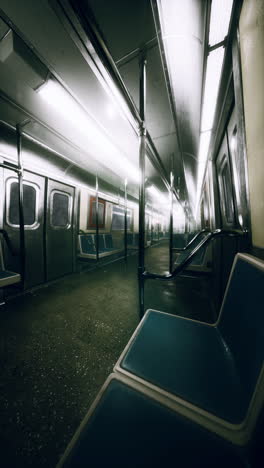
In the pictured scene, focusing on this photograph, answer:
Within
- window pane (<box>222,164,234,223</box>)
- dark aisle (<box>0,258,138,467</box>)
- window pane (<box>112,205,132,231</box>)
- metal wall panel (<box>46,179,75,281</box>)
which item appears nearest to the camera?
dark aisle (<box>0,258,138,467</box>)

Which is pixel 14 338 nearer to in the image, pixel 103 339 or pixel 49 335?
pixel 49 335

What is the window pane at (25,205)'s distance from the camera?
2863 mm

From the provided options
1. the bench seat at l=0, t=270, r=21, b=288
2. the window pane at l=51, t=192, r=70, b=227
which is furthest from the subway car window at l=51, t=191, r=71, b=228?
the bench seat at l=0, t=270, r=21, b=288

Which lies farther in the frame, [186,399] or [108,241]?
[108,241]

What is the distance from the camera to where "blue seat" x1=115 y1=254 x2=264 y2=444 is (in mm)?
531

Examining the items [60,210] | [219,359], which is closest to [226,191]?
[219,359]

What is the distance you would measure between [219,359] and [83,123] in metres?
3.16

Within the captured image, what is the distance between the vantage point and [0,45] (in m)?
1.43

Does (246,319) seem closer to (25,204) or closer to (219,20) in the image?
(219,20)

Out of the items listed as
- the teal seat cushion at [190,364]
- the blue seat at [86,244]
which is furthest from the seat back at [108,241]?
the teal seat cushion at [190,364]

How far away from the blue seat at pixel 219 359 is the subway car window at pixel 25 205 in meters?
3.09

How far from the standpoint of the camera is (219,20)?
1.16 metres

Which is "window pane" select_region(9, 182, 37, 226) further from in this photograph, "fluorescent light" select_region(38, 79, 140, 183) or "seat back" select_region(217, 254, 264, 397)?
"seat back" select_region(217, 254, 264, 397)

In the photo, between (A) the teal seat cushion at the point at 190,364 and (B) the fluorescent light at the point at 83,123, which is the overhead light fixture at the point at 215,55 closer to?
(B) the fluorescent light at the point at 83,123
